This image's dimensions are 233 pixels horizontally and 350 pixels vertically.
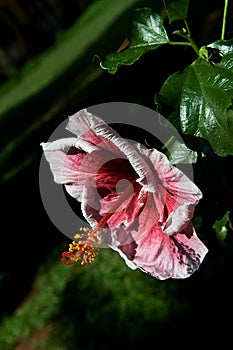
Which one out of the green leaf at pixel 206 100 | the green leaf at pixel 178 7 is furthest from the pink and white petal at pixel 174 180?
the green leaf at pixel 178 7

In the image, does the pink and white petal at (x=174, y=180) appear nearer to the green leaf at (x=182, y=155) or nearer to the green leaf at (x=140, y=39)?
the green leaf at (x=182, y=155)

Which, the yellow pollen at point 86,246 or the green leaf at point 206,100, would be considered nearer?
the green leaf at point 206,100

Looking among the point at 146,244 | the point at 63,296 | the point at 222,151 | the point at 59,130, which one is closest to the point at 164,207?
the point at 146,244

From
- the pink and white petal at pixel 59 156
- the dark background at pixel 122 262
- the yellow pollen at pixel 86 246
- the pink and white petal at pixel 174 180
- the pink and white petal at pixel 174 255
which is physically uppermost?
the pink and white petal at pixel 59 156

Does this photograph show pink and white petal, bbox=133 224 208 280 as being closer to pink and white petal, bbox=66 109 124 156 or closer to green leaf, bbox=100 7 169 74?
pink and white petal, bbox=66 109 124 156

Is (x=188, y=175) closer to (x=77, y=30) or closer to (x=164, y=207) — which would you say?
(x=164, y=207)

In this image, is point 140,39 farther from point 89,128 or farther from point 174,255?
point 174,255
